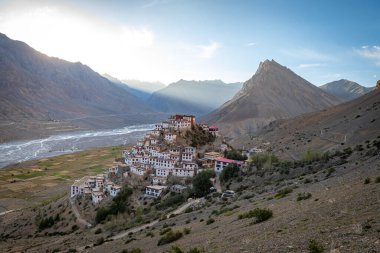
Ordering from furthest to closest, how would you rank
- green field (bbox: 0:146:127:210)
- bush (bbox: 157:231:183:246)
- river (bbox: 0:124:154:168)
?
river (bbox: 0:124:154:168), green field (bbox: 0:146:127:210), bush (bbox: 157:231:183:246)

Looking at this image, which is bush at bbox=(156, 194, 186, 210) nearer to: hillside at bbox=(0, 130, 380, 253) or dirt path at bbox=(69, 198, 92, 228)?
hillside at bbox=(0, 130, 380, 253)

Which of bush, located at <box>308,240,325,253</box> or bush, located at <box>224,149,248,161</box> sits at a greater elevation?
bush, located at <box>308,240,325,253</box>

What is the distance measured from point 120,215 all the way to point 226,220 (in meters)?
27.6

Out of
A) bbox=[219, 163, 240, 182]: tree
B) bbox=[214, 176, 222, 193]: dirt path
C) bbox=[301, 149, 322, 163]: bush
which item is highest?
bbox=[301, 149, 322, 163]: bush

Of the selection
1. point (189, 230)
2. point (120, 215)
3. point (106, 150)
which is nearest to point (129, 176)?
point (120, 215)

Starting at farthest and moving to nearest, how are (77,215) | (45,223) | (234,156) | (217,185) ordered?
(234,156), (77,215), (45,223), (217,185)

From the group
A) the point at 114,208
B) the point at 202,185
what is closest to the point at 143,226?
the point at 202,185

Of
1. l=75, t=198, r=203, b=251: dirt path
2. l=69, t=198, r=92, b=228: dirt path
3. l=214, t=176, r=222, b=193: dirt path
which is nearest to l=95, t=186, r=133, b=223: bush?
l=69, t=198, r=92, b=228: dirt path

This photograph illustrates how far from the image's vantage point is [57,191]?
7644 cm

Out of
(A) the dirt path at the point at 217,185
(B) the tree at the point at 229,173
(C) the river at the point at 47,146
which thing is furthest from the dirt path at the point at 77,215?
(C) the river at the point at 47,146

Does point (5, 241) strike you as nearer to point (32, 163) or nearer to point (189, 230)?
point (189, 230)

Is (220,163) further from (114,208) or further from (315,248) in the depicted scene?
(315,248)

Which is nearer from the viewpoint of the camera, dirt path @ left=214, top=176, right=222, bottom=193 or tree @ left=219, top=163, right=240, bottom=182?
dirt path @ left=214, top=176, right=222, bottom=193

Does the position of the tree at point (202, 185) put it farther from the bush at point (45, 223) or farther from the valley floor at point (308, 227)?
the bush at point (45, 223)
